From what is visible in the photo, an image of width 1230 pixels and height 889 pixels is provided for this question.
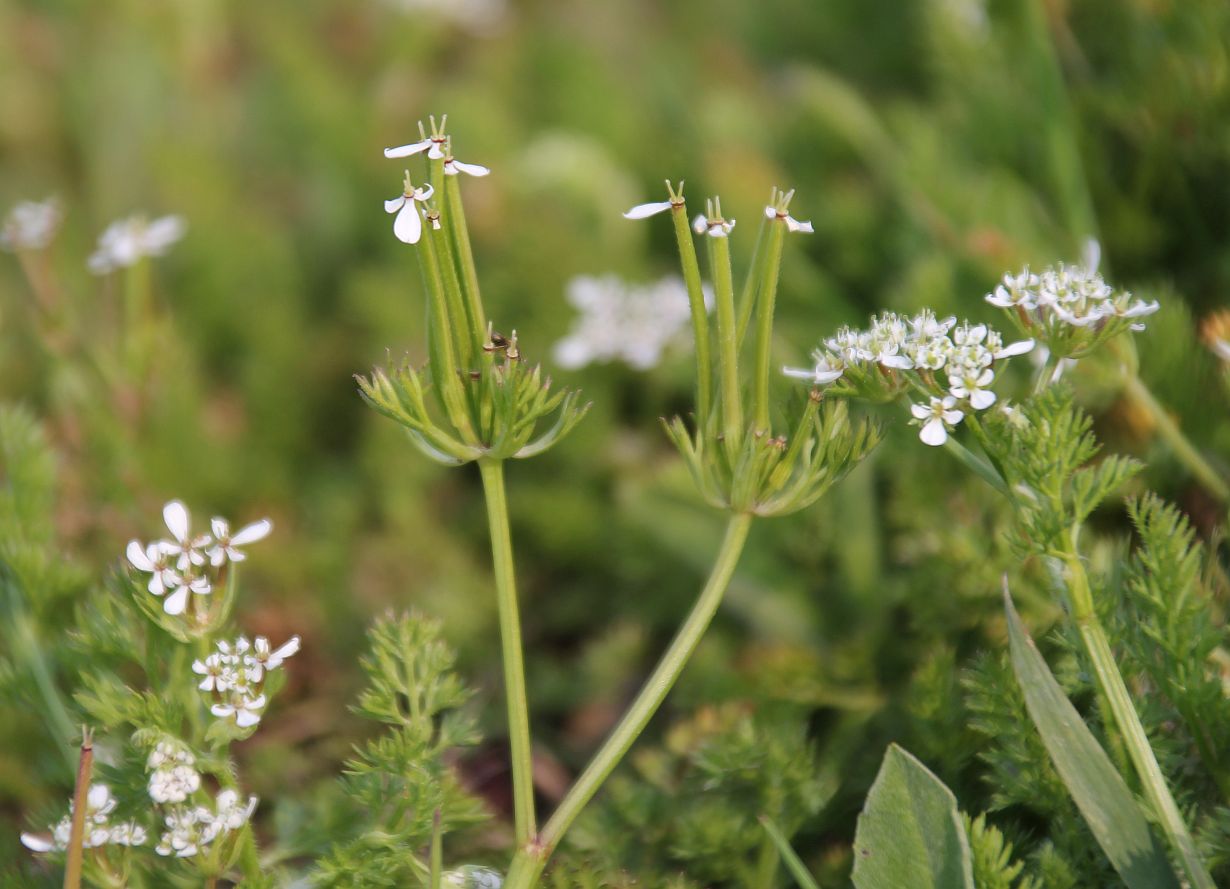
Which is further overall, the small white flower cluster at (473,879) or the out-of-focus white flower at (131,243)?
the out-of-focus white flower at (131,243)

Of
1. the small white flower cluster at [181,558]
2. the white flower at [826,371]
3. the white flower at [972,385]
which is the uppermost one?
the white flower at [826,371]

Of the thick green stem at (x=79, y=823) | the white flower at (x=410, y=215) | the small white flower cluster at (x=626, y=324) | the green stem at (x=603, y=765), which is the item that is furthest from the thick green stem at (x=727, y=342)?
the small white flower cluster at (x=626, y=324)

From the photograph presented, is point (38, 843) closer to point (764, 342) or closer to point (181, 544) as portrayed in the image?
point (181, 544)

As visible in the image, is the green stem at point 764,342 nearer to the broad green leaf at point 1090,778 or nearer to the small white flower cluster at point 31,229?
the broad green leaf at point 1090,778

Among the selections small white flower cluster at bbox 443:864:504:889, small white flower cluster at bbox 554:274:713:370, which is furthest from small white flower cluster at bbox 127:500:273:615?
small white flower cluster at bbox 554:274:713:370

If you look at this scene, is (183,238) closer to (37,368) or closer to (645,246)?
(37,368)

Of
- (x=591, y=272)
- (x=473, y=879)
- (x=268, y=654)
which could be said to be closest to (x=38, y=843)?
(x=268, y=654)
